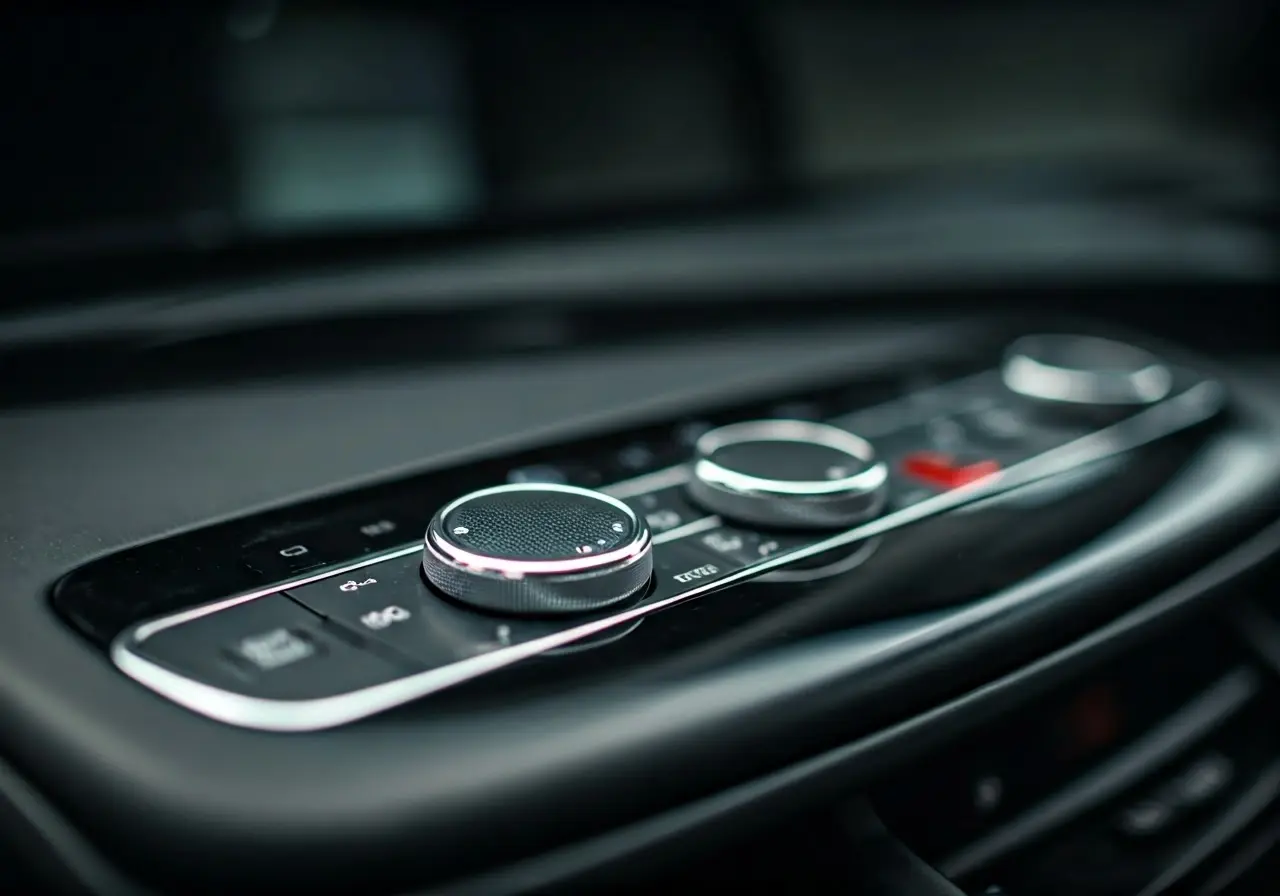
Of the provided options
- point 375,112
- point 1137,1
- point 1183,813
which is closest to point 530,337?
point 375,112

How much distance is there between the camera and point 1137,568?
1.43ft

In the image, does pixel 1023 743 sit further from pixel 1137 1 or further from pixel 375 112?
pixel 1137 1

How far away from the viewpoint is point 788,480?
42 cm

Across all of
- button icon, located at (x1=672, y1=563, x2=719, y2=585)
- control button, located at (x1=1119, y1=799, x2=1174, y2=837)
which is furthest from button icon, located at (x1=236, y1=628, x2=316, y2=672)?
control button, located at (x1=1119, y1=799, x2=1174, y2=837)

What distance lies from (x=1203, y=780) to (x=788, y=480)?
0.76 feet

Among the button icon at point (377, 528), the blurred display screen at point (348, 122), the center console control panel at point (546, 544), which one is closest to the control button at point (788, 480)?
the center console control panel at point (546, 544)

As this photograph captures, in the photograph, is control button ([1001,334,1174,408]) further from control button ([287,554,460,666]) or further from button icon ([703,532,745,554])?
control button ([287,554,460,666])

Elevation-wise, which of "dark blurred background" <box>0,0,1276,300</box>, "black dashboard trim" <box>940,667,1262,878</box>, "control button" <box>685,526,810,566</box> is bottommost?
"black dashboard trim" <box>940,667,1262,878</box>

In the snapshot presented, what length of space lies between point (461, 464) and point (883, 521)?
6.4 inches

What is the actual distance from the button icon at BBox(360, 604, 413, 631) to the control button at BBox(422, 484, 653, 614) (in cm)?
1

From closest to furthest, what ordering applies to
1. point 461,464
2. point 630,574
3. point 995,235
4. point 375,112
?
1. point 630,574
2. point 461,464
3. point 375,112
4. point 995,235

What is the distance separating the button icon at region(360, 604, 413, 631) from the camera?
0.34 meters

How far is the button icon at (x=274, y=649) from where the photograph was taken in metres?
0.32

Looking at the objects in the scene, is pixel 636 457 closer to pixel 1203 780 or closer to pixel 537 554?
pixel 537 554
